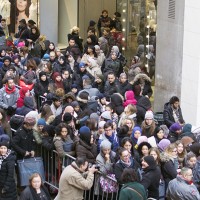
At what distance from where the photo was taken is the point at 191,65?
2248 centimetres

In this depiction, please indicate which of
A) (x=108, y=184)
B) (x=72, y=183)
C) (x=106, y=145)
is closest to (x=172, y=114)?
(x=106, y=145)

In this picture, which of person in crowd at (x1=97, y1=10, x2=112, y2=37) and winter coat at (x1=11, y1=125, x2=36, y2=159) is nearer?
winter coat at (x1=11, y1=125, x2=36, y2=159)

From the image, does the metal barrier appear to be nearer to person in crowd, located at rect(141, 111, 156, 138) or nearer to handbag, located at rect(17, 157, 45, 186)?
handbag, located at rect(17, 157, 45, 186)

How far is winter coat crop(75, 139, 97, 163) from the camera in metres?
16.2

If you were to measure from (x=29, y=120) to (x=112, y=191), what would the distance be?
8.23 ft

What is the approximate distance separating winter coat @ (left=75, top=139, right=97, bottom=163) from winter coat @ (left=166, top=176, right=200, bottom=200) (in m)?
2.26

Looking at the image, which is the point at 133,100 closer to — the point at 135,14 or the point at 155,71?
the point at 155,71

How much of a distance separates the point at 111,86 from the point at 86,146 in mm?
5674

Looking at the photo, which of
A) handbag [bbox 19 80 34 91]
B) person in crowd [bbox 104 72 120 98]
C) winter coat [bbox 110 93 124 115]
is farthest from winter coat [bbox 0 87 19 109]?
person in crowd [bbox 104 72 120 98]

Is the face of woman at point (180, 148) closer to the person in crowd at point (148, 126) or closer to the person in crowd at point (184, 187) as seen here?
the person in crowd at point (148, 126)

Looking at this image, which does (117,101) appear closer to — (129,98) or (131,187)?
(129,98)

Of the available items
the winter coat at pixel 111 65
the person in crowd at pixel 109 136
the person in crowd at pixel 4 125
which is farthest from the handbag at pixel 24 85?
the person in crowd at pixel 109 136

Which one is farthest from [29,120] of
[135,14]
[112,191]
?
[135,14]

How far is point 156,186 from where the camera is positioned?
49.3 feet
